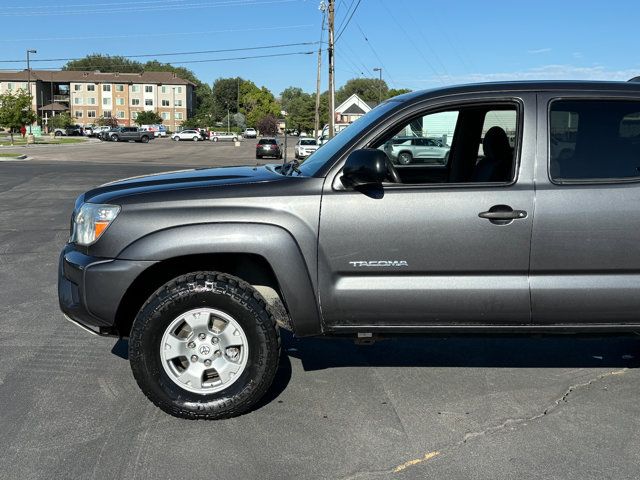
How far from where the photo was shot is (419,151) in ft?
16.3

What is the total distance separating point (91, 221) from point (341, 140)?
1.61 m

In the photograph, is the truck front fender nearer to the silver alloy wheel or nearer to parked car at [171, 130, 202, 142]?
the silver alloy wheel

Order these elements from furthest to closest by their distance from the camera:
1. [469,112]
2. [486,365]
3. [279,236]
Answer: [486,365], [469,112], [279,236]

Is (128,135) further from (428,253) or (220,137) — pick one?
(428,253)

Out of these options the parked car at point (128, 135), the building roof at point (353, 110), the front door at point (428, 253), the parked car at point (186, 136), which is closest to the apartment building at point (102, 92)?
the parked car at point (186, 136)

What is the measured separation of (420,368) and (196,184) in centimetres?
205

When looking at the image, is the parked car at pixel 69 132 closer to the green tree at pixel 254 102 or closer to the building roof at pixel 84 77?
the building roof at pixel 84 77

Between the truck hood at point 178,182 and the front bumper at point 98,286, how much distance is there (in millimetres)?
392

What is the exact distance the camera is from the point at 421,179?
15.4ft

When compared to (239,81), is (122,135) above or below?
below

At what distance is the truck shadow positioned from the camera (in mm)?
4941

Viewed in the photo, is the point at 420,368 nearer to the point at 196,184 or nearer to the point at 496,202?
the point at 496,202

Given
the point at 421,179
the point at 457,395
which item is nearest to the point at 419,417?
the point at 457,395

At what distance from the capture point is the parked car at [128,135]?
7631 centimetres
